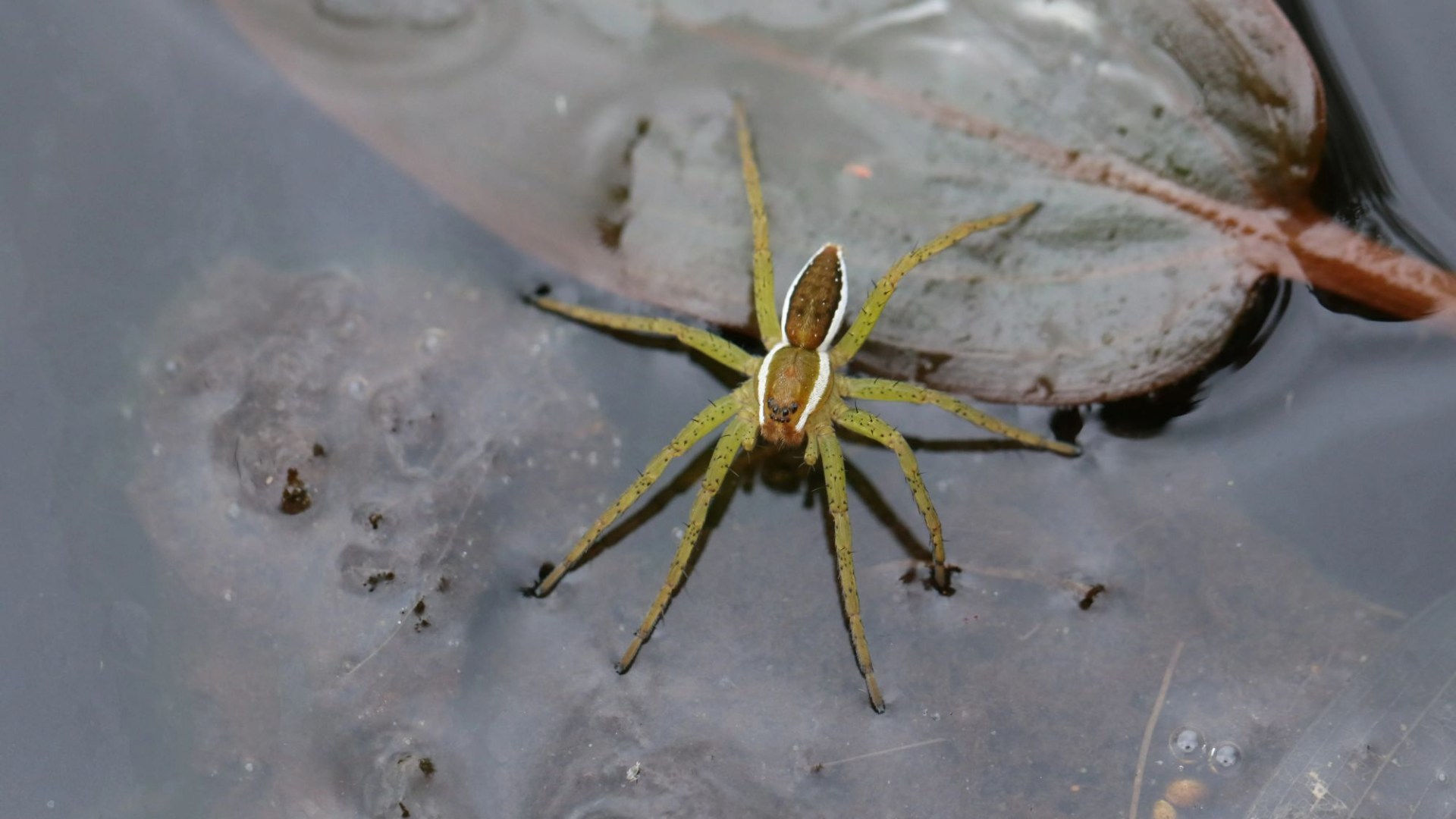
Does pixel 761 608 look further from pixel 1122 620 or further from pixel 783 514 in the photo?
pixel 1122 620

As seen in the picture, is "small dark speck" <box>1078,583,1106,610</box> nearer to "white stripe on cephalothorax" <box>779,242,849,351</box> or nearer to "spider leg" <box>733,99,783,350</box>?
"white stripe on cephalothorax" <box>779,242,849,351</box>

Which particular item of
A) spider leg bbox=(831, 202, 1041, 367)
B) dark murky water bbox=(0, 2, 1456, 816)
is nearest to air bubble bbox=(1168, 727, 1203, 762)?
dark murky water bbox=(0, 2, 1456, 816)

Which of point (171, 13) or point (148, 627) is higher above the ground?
point (171, 13)

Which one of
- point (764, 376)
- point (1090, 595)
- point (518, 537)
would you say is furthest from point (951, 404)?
point (518, 537)

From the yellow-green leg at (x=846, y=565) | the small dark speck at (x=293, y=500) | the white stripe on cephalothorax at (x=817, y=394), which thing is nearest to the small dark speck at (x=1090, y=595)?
the yellow-green leg at (x=846, y=565)

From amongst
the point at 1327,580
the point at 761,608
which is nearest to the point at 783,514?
the point at 761,608

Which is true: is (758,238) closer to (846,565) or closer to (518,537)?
(846,565)
